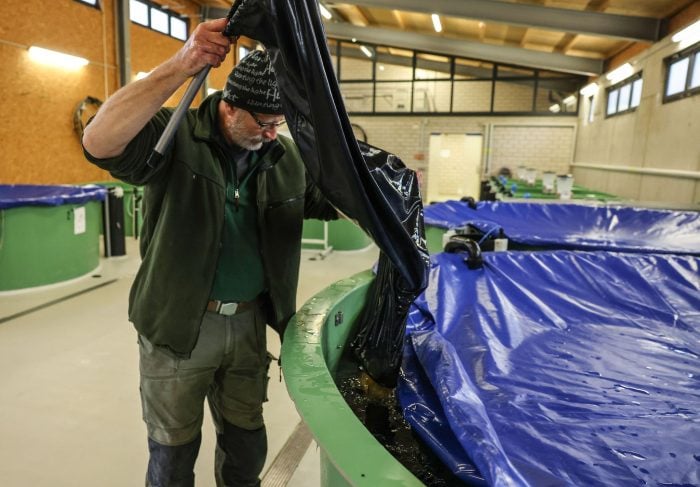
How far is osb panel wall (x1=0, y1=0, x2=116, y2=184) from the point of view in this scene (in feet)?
18.2

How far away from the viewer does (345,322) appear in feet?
4.83

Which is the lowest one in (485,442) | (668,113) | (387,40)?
(485,442)

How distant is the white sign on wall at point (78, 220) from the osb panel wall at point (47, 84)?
2088 millimetres

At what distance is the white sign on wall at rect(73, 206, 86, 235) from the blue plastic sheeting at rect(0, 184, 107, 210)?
97mm

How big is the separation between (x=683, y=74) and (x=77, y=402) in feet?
22.2

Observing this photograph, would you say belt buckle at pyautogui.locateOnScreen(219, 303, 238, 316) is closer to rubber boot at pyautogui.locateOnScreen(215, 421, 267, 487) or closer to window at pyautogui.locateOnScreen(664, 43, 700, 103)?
rubber boot at pyautogui.locateOnScreen(215, 421, 267, 487)

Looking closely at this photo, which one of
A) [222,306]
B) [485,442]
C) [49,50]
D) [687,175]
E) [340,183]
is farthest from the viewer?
[49,50]

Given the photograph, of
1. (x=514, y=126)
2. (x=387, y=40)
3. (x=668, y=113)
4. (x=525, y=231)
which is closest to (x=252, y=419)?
(x=525, y=231)

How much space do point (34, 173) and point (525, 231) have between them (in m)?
6.35

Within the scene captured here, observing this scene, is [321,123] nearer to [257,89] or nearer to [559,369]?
[257,89]

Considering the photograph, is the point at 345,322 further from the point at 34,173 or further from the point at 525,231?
the point at 34,173

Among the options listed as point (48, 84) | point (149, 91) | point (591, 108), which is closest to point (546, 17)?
point (591, 108)

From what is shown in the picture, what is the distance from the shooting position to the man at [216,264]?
1190 millimetres

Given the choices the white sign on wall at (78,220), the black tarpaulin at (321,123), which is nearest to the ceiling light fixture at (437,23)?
the white sign on wall at (78,220)
